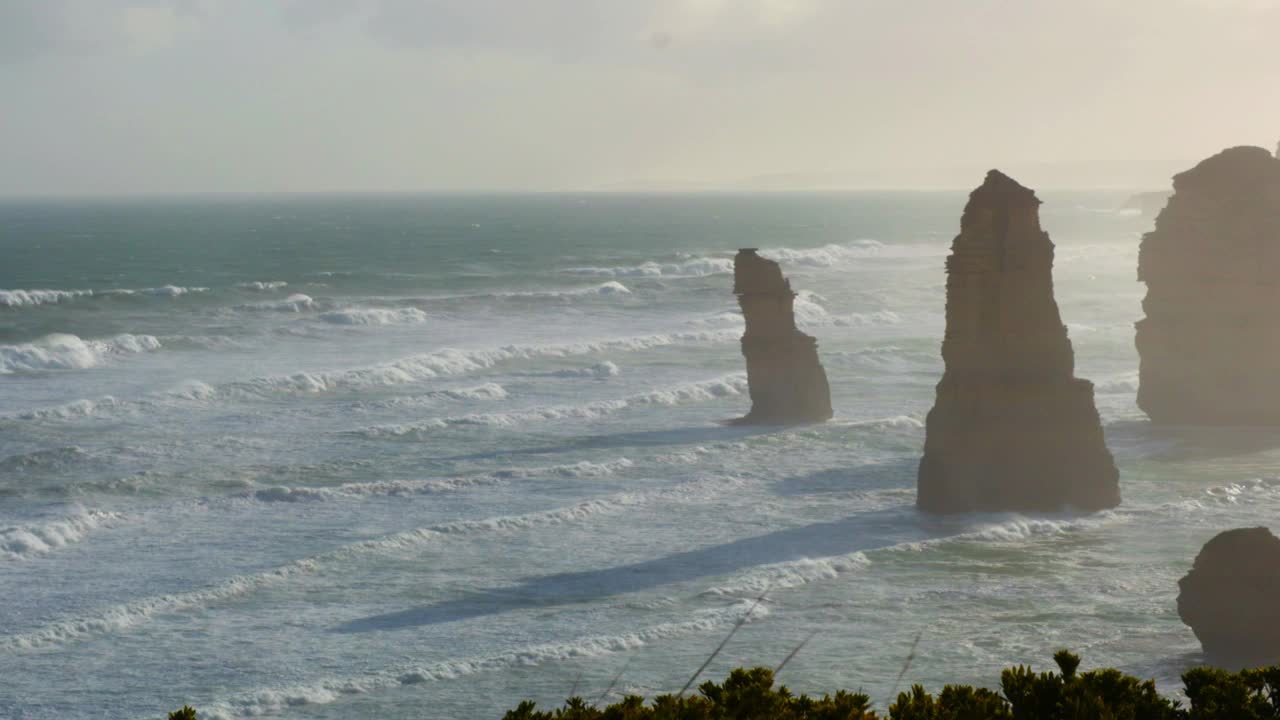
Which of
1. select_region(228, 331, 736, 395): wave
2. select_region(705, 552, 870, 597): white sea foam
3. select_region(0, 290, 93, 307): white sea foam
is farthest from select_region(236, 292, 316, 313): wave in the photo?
select_region(705, 552, 870, 597): white sea foam

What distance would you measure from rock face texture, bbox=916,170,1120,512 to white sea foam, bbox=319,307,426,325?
163 feet

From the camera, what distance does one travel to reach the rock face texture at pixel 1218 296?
42.0 meters

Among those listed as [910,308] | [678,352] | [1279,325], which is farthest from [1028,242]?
[910,308]

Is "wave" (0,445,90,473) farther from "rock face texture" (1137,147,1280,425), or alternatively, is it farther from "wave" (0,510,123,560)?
"rock face texture" (1137,147,1280,425)

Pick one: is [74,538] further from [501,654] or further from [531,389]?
[531,389]

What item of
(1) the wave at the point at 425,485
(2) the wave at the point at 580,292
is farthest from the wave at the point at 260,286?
(1) the wave at the point at 425,485

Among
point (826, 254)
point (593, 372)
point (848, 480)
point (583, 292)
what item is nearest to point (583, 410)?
point (593, 372)

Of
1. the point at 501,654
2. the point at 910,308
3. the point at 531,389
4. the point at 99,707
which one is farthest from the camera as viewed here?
the point at 910,308

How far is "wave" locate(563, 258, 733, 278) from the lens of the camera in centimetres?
10750

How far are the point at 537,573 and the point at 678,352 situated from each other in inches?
1405

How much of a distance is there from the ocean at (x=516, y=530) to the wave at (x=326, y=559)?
0.08 m

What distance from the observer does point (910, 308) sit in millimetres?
81188

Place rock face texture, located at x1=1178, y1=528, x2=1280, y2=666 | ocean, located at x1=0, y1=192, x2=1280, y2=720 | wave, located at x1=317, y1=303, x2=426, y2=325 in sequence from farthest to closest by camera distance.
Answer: wave, located at x1=317, y1=303, x2=426, y2=325, ocean, located at x1=0, y1=192, x2=1280, y2=720, rock face texture, located at x1=1178, y1=528, x2=1280, y2=666

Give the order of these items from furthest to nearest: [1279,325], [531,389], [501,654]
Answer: [531,389]
[1279,325]
[501,654]
